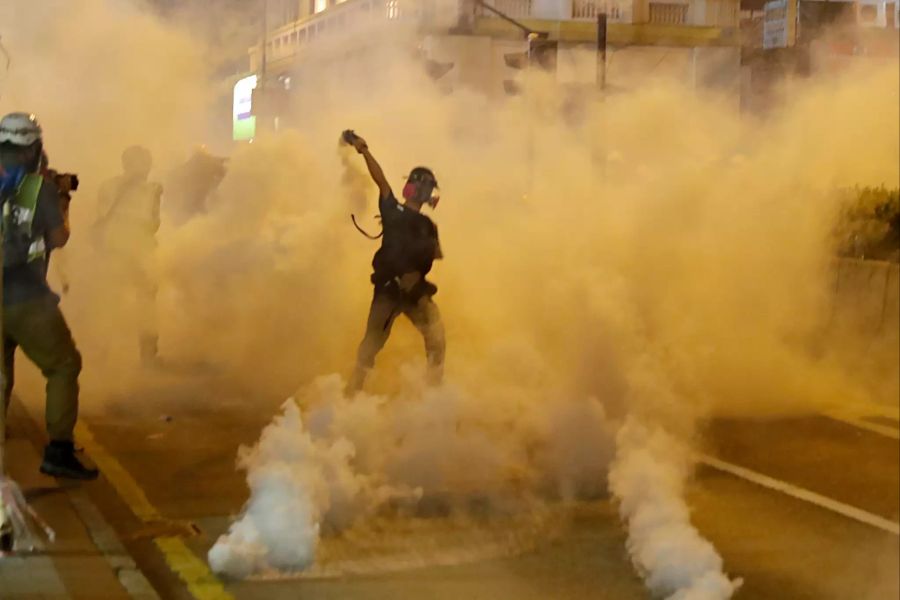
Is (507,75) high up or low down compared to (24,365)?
up

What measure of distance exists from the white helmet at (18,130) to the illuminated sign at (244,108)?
84.7 inches

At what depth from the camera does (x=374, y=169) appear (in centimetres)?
686

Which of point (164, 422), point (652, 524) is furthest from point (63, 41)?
point (652, 524)

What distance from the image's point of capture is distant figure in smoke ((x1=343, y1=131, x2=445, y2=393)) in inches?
267

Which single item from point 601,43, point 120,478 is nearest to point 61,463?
point 120,478

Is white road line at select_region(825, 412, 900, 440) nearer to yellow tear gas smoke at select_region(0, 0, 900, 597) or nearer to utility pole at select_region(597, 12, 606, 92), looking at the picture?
yellow tear gas smoke at select_region(0, 0, 900, 597)

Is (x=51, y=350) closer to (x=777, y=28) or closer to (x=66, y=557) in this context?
(x=66, y=557)

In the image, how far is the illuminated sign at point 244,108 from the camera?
7.48 metres

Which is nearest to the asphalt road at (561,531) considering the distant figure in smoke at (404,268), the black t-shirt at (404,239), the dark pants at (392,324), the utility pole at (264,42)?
the dark pants at (392,324)

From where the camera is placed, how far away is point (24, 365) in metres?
7.75

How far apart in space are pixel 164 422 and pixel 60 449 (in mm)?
1625

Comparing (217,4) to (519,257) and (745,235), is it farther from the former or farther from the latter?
(745,235)

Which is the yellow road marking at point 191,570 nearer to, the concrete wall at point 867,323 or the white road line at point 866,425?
the white road line at point 866,425

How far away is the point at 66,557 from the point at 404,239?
2.78 m
